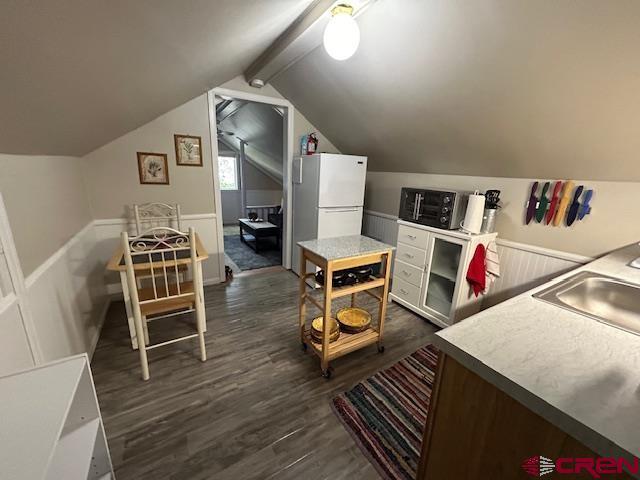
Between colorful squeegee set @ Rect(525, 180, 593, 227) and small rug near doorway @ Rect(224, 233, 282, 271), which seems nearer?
colorful squeegee set @ Rect(525, 180, 593, 227)

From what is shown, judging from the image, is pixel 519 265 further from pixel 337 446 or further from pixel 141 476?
pixel 141 476

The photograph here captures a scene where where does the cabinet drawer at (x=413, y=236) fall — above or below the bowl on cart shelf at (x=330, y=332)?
above

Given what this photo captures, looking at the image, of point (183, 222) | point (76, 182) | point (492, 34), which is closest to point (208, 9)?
point (492, 34)

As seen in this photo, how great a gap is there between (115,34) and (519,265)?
2.96 meters

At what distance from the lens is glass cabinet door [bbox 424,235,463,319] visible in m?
2.47

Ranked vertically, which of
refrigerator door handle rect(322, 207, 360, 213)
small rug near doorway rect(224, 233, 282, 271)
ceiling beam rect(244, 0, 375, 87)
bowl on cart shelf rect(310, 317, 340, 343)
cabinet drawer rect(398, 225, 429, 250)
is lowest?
small rug near doorway rect(224, 233, 282, 271)

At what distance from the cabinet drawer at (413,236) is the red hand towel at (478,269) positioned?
1.36ft

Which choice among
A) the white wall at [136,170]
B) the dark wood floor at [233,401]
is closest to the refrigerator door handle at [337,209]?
the dark wood floor at [233,401]

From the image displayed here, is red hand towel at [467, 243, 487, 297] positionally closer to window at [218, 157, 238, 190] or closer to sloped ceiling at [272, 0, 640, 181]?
sloped ceiling at [272, 0, 640, 181]

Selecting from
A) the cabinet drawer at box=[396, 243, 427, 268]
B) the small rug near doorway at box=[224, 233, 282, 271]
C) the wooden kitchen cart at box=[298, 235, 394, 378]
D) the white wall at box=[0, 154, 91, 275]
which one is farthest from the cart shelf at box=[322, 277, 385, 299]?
the small rug near doorway at box=[224, 233, 282, 271]

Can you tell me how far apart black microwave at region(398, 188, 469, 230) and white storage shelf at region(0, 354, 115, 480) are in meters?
2.42

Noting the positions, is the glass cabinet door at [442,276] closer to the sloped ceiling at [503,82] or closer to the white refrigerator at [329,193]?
the sloped ceiling at [503,82]

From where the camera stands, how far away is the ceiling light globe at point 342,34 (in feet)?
4.66

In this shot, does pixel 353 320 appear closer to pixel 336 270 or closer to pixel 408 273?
pixel 336 270
